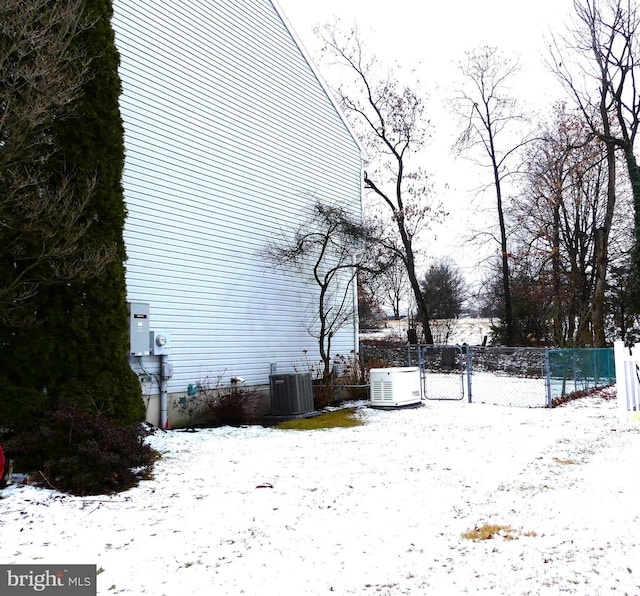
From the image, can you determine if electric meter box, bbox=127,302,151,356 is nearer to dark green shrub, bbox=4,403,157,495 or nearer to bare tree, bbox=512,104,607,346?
dark green shrub, bbox=4,403,157,495

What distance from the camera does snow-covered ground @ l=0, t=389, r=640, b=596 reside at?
3605mm

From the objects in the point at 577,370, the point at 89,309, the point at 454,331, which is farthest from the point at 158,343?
the point at 454,331

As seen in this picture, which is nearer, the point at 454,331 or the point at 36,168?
the point at 36,168

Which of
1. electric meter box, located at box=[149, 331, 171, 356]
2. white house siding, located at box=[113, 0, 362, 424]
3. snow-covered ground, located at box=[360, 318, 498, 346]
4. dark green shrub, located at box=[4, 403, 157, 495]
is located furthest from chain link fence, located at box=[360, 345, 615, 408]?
snow-covered ground, located at box=[360, 318, 498, 346]

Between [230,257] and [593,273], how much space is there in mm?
19544

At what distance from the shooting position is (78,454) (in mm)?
5801

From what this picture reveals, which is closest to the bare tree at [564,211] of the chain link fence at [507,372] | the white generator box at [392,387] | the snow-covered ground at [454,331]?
the chain link fence at [507,372]

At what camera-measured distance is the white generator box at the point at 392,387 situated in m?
12.1

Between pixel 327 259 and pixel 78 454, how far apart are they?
29.1ft

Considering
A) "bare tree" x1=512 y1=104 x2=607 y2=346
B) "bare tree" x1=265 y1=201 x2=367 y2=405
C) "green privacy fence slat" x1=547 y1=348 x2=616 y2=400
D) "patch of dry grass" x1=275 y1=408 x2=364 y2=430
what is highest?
"bare tree" x1=512 y1=104 x2=607 y2=346

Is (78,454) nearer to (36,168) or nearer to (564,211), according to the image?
(36,168)

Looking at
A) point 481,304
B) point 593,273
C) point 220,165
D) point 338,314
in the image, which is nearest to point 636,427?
point 338,314

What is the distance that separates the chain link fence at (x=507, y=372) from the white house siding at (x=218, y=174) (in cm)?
290

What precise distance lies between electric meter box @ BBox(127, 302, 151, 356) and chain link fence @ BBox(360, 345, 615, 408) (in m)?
6.76
